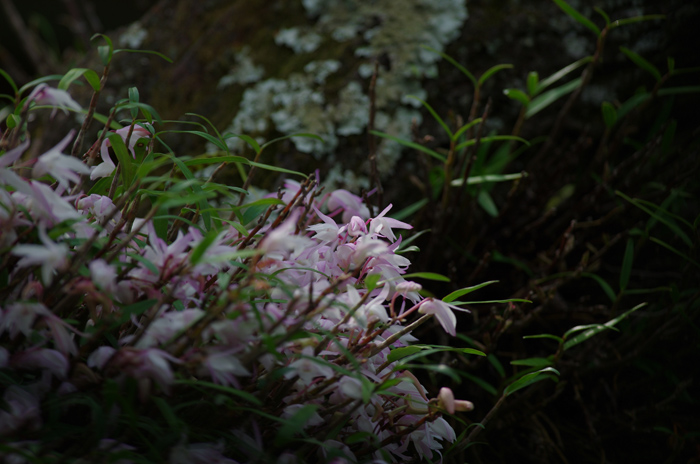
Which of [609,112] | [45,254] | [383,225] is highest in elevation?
[45,254]

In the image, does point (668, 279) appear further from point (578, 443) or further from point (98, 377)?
point (98, 377)

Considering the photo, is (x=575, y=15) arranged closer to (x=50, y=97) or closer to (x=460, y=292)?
(x=460, y=292)

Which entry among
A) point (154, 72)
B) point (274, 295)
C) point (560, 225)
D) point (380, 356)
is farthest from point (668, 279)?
point (154, 72)

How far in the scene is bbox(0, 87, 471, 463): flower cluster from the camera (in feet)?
1.14

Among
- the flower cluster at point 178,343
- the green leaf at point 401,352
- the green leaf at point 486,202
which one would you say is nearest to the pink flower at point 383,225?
the flower cluster at point 178,343

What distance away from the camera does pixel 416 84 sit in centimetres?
102

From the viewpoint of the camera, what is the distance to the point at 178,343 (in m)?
0.38

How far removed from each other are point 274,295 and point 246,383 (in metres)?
0.10

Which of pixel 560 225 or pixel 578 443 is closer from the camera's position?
pixel 578 443

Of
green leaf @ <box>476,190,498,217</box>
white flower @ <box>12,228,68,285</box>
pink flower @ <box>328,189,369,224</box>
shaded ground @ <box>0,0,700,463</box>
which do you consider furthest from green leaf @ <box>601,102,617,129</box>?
white flower @ <box>12,228,68,285</box>

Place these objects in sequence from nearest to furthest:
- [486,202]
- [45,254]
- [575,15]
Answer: [45,254] → [575,15] → [486,202]

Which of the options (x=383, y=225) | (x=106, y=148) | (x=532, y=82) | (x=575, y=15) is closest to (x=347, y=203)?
(x=383, y=225)

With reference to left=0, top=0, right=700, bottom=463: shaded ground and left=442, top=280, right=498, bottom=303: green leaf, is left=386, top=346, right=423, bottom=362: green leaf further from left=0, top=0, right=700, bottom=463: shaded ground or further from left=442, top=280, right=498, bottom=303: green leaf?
left=0, top=0, right=700, bottom=463: shaded ground

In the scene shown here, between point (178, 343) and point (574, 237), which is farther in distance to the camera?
point (574, 237)
